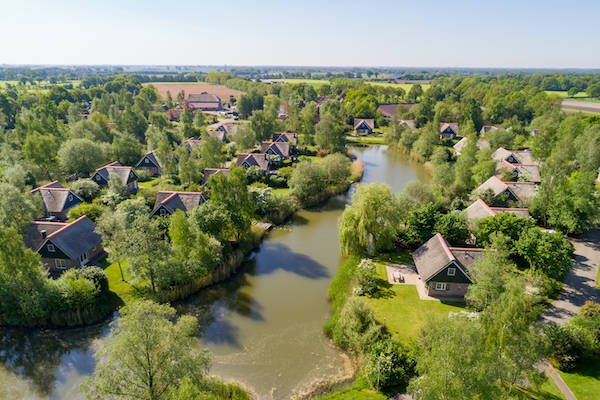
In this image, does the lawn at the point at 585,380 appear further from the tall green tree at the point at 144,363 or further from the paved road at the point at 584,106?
the paved road at the point at 584,106

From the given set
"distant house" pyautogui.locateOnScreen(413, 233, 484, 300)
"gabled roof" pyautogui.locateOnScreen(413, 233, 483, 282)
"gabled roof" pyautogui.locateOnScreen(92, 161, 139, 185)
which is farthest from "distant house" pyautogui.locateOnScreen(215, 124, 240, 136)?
"distant house" pyautogui.locateOnScreen(413, 233, 484, 300)

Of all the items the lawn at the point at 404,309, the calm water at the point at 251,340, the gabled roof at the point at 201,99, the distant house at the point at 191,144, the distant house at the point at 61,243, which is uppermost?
the gabled roof at the point at 201,99

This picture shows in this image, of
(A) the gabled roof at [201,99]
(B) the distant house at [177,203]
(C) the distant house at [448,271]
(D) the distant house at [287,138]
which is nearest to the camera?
(C) the distant house at [448,271]

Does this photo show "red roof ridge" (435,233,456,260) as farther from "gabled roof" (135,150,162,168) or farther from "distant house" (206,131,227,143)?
"distant house" (206,131,227,143)

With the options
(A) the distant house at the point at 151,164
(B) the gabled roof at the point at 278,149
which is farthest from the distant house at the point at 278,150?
(A) the distant house at the point at 151,164

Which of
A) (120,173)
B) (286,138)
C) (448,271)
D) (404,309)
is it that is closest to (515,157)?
(448,271)
